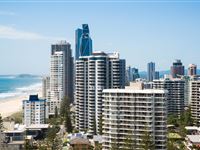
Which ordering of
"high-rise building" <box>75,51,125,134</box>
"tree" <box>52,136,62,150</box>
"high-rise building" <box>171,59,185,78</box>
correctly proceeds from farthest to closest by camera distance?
"high-rise building" <box>171,59,185,78</box>, "high-rise building" <box>75,51,125,134</box>, "tree" <box>52,136,62,150</box>

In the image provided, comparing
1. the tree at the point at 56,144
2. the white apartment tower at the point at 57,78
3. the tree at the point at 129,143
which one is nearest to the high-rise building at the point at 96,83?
the tree at the point at 56,144

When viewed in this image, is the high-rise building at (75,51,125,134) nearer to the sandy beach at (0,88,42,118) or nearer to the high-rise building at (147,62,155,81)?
the sandy beach at (0,88,42,118)

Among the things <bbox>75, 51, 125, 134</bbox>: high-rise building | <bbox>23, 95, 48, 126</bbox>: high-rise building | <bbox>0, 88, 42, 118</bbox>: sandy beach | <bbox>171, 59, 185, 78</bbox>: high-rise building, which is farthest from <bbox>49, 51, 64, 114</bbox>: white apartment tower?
<bbox>171, 59, 185, 78</bbox>: high-rise building

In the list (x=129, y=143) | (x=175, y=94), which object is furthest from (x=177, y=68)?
(x=129, y=143)

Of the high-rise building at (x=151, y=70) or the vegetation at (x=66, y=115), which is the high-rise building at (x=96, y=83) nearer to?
the vegetation at (x=66, y=115)

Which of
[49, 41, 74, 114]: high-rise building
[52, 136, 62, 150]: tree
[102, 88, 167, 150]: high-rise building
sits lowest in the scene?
[52, 136, 62, 150]: tree

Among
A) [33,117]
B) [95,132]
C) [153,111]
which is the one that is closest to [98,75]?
[95,132]
